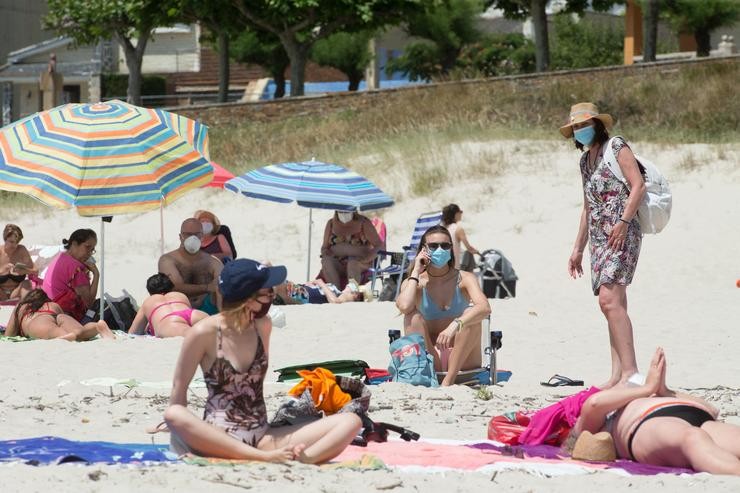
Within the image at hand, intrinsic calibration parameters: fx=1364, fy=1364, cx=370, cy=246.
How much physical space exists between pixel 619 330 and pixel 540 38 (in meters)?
24.3

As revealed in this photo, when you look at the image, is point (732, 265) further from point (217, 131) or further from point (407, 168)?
point (217, 131)

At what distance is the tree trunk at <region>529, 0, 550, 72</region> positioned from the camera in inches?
1184

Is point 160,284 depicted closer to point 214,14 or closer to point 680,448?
point 680,448

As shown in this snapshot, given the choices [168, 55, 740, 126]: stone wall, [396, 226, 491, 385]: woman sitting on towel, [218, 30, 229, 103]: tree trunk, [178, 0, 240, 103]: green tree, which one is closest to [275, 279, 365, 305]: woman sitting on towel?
[396, 226, 491, 385]: woman sitting on towel

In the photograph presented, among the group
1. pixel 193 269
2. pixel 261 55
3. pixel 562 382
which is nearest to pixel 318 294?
pixel 193 269

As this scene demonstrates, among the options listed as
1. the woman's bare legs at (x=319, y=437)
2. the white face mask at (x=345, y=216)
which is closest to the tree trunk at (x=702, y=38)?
the white face mask at (x=345, y=216)

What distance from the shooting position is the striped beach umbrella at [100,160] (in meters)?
9.74

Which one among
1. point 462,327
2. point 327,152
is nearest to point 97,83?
point 327,152

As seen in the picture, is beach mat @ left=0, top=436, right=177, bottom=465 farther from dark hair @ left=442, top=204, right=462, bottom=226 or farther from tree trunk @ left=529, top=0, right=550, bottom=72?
tree trunk @ left=529, top=0, right=550, bottom=72

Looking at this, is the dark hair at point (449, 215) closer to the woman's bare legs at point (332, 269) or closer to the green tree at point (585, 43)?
the woman's bare legs at point (332, 269)

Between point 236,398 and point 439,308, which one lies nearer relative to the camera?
point 236,398

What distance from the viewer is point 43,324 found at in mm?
9750

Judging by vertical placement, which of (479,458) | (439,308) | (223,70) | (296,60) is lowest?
(479,458)

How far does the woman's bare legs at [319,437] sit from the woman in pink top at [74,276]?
4.95 m
